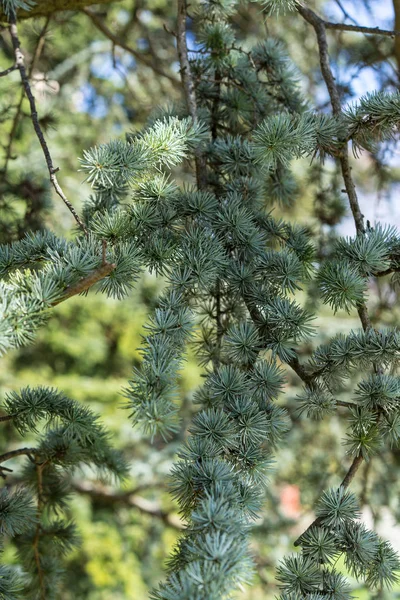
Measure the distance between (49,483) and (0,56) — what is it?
1.72 meters

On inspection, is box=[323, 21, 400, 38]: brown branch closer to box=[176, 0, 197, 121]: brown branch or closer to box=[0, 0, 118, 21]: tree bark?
box=[176, 0, 197, 121]: brown branch

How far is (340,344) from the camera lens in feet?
2.66

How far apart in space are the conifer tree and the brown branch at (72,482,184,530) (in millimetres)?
1497

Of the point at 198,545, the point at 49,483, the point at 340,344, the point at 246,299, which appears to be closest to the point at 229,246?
the point at 246,299

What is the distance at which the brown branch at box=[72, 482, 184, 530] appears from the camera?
242 cm

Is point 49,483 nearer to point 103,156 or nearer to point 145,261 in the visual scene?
point 145,261

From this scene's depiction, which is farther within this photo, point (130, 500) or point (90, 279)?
point (130, 500)

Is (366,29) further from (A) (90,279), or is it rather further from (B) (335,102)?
(A) (90,279)

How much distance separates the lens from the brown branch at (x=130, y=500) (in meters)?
2.42

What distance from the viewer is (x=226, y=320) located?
98 cm

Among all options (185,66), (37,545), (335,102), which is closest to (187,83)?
(185,66)

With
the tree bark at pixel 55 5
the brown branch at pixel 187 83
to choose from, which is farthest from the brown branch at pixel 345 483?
the tree bark at pixel 55 5

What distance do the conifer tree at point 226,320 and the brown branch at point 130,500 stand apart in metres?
1.50

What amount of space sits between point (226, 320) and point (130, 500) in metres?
1.78
